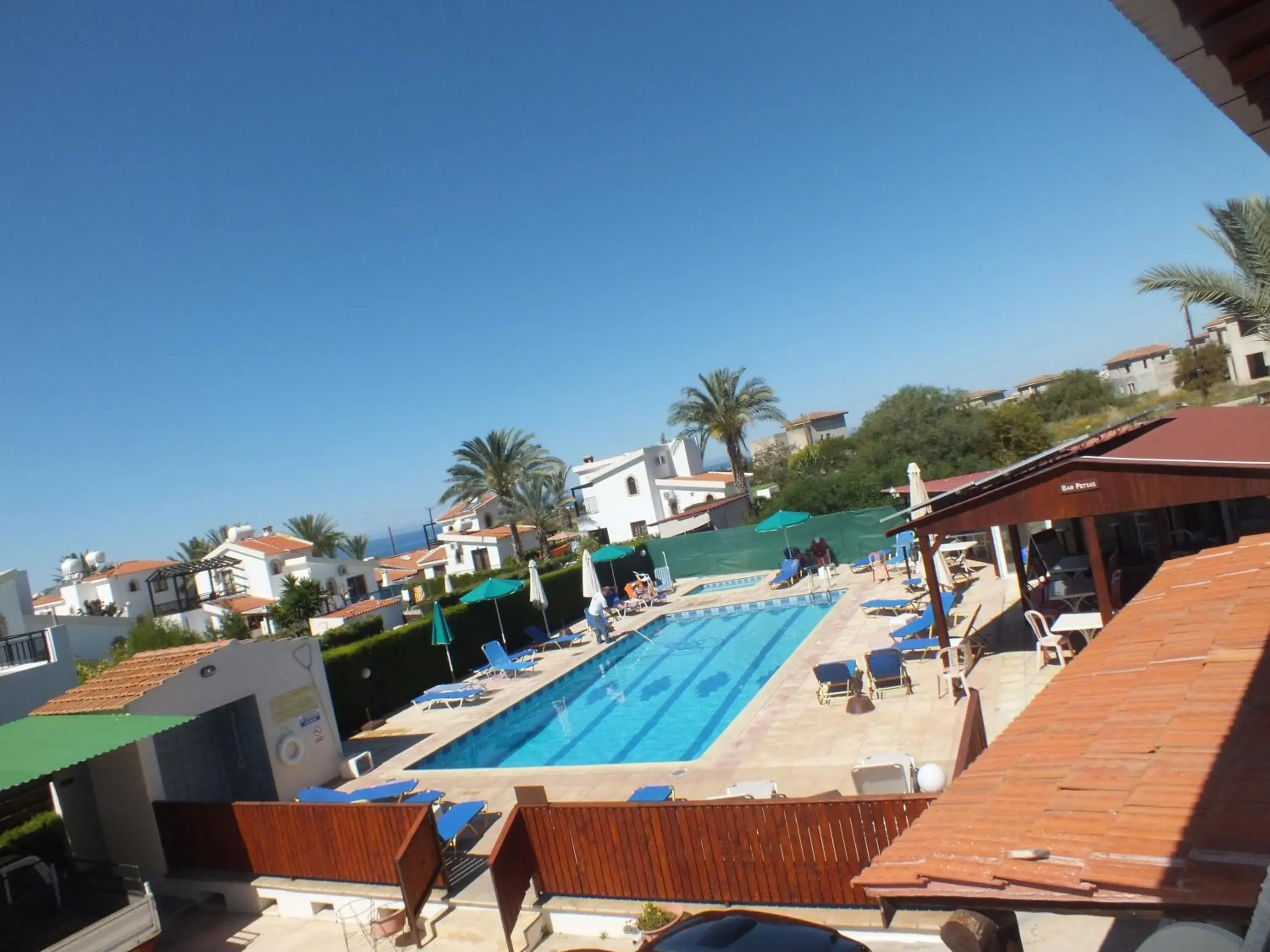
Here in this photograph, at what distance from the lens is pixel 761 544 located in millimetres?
28969

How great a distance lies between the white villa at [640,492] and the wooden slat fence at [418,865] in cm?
3774

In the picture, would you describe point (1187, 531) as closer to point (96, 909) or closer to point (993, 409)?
point (96, 909)

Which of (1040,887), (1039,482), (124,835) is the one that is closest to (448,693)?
(124,835)

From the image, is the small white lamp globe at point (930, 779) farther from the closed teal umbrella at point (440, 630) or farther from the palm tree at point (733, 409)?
the palm tree at point (733, 409)

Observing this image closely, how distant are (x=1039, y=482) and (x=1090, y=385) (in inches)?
2378

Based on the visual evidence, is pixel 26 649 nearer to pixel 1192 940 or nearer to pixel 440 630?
pixel 440 630

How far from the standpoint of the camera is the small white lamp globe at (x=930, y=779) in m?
7.52

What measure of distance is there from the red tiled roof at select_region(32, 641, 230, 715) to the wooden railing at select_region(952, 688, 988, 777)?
34.1ft

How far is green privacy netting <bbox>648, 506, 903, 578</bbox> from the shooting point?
2641 cm

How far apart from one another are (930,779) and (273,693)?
34.0 ft

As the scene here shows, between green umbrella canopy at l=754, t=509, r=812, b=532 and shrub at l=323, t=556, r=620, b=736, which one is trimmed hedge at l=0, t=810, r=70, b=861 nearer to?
shrub at l=323, t=556, r=620, b=736

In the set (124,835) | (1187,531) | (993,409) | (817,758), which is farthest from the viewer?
(993,409)

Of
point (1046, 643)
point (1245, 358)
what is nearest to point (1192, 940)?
point (1046, 643)

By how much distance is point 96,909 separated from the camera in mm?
9531
